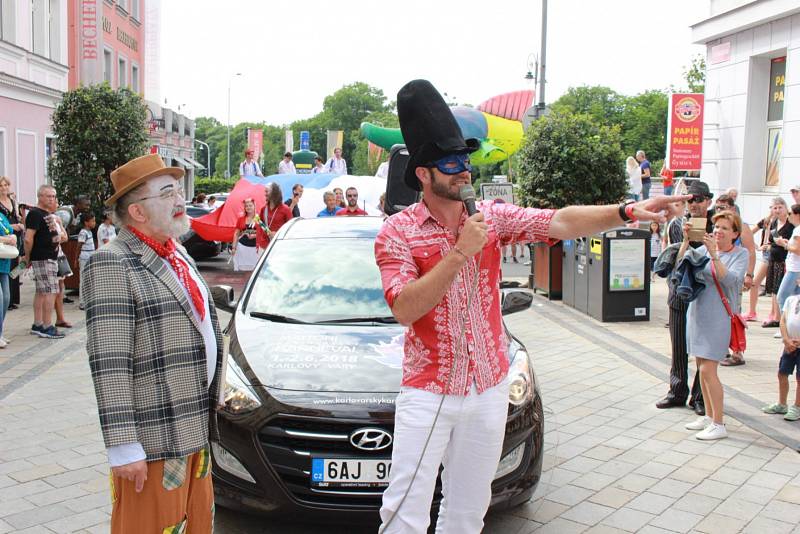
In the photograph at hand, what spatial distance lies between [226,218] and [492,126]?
15359mm

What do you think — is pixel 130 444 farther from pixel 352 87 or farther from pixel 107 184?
pixel 352 87

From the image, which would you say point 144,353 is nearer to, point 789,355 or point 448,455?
point 448,455

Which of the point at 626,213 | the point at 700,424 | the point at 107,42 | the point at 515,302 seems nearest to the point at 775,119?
the point at 700,424

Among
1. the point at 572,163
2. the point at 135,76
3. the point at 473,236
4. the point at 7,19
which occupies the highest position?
the point at 135,76

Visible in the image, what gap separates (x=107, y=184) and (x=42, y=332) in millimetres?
5438

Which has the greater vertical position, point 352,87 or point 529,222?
point 352,87

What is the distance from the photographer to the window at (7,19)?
1905 cm

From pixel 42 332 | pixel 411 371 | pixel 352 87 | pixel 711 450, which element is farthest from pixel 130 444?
pixel 352 87

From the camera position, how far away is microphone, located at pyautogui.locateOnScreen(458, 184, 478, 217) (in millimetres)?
2702

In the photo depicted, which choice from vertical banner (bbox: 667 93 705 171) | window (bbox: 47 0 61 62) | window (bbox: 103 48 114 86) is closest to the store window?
vertical banner (bbox: 667 93 705 171)

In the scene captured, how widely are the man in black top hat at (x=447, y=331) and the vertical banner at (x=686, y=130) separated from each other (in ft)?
55.8

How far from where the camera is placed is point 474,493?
2936 millimetres

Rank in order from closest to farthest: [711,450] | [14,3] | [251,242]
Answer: [711,450]
[251,242]
[14,3]

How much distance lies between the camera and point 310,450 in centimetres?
391
